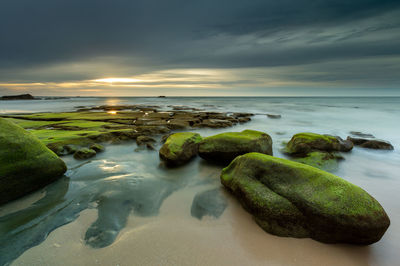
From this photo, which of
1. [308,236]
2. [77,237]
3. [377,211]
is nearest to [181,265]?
[77,237]

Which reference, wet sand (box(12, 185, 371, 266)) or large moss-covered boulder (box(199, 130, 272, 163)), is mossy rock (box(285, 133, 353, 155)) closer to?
large moss-covered boulder (box(199, 130, 272, 163))

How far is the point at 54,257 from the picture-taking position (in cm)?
289

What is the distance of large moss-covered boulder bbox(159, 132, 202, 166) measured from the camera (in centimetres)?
669

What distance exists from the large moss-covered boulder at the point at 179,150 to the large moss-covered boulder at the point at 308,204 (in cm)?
292

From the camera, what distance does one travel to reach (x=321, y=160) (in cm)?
696

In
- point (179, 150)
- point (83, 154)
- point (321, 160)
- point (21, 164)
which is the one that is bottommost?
point (321, 160)

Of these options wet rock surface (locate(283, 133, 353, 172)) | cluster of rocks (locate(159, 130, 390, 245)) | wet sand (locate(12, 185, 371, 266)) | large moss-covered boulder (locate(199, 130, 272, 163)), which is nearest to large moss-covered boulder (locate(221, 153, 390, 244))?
cluster of rocks (locate(159, 130, 390, 245))

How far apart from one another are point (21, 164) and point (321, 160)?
29.2ft

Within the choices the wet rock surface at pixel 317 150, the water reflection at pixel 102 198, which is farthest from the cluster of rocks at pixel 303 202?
the wet rock surface at pixel 317 150

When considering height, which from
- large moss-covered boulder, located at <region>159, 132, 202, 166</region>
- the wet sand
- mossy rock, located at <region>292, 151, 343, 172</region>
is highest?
large moss-covered boulder, located at <region>159, 132, 202, 166</region>

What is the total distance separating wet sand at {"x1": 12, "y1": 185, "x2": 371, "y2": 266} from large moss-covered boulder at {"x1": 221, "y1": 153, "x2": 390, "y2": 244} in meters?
0.20

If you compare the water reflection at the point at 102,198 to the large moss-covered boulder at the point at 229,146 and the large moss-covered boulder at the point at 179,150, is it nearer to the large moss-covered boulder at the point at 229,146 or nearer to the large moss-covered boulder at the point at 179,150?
the large moss-covered boulder at the point at 179,150

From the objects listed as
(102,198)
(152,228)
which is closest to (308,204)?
(152,228)

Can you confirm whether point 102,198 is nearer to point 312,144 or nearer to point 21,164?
point 21,164
